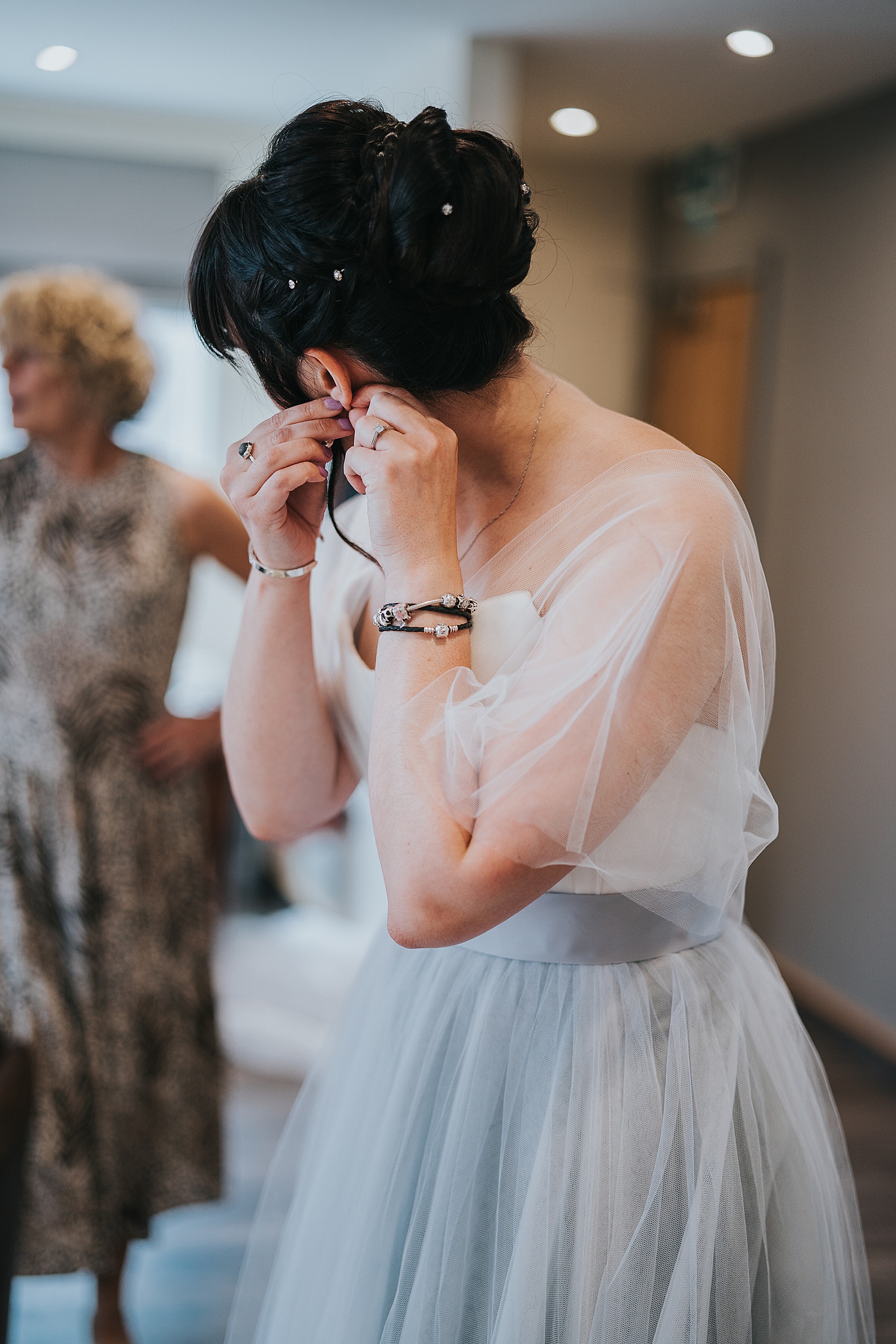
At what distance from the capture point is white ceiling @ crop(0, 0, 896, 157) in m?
1.34

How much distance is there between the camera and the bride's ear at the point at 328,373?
858mm

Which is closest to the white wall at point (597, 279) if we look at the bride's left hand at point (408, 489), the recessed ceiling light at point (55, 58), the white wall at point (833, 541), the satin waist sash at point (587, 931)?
the white wall at point (833, 541)

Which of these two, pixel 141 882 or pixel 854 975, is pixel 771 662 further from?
pixel 141 882

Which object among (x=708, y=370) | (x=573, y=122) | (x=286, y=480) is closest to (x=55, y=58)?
(x=573, y=122)

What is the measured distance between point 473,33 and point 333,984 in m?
2.30

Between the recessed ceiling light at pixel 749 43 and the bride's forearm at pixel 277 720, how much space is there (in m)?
0.96

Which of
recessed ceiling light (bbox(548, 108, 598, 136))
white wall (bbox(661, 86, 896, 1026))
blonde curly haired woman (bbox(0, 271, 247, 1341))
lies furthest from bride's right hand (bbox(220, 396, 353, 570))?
recessed ceiling light (bbox(548, 108, 598, 136))

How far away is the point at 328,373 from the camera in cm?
87

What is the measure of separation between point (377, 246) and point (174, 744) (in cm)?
112

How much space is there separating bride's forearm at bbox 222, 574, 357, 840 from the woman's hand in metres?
0.66

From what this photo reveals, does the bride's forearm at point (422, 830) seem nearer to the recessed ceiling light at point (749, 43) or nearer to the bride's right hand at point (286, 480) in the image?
the bride's right hand at point (286, 480)

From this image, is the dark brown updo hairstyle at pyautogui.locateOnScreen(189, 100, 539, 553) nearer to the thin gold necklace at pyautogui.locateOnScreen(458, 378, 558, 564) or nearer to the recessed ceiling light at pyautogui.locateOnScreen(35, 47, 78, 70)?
the thin gold necklace at pyautogui.locateOnScreen(458, 378, 558, 564)

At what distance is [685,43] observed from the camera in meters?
1.57
